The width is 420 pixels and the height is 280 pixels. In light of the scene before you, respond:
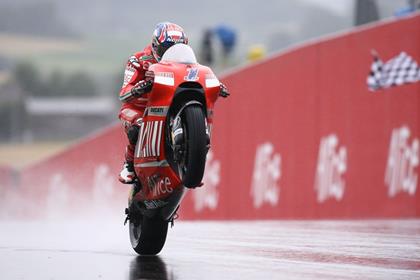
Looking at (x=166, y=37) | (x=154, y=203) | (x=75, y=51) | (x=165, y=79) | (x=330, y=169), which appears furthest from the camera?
(x=75, y=51)

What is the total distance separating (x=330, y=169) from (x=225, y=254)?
8.04m

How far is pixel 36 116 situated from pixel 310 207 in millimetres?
38362

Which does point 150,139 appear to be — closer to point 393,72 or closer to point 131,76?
point 131,76

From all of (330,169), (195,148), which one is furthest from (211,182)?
(195,148)

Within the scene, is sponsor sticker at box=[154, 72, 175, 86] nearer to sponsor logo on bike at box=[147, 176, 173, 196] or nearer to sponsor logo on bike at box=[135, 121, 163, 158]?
sponsor logo on bike at box=[135, 121, 163, 158]

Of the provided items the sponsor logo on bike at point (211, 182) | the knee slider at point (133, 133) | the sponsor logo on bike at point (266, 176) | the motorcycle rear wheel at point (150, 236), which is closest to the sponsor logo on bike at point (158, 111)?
the knee slider at point (133, 133)

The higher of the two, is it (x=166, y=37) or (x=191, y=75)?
(x=166, y=37)

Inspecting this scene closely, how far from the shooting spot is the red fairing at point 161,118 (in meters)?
8.38

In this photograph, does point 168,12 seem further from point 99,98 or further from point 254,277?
point 254,277

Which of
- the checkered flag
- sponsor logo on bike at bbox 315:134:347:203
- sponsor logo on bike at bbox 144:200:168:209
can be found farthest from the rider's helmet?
sponsor logo on bike at bbox 315:134:347:203

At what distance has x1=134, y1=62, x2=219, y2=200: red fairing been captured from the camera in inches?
330

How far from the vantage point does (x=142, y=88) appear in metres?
8.57

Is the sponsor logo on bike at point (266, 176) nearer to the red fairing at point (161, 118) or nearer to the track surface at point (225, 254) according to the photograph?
the track surface at point (225, 254)

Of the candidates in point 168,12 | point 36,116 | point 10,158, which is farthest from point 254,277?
point 168,12
